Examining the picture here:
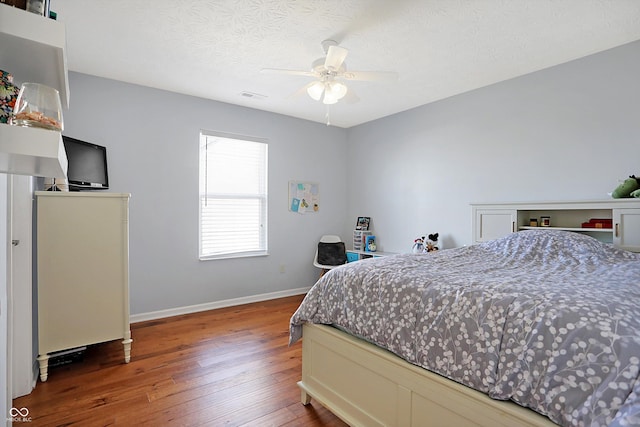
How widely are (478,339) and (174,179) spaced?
3352mm

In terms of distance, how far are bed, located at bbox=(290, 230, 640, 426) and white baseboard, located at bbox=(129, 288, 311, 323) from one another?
213 cm

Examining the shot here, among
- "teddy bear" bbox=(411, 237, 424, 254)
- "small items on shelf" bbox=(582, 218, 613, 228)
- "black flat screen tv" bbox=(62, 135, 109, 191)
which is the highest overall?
"black flat screen tv" bbox=(62, 135, 109, 191)

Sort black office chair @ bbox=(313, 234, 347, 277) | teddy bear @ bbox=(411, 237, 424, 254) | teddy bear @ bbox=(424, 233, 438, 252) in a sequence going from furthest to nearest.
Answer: black office chair @ bbox=(313, 234, 347, 277), teddy bear @ bbox=(411, 237, 424, 254), teddy bear @ bbox=(424, 233, 438, 252)

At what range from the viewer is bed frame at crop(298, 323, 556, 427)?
3.91ft

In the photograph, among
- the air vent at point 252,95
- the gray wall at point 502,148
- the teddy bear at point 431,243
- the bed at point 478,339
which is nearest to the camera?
the bed at point 478,339

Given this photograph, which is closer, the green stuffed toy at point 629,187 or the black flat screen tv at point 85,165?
the green stuffed toy at point 629,187

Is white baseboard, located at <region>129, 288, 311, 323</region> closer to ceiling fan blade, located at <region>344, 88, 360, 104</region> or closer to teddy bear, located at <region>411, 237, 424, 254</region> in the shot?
teddy bear, located at <region>411, 237, 424, 254</region>

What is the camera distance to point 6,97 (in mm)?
794

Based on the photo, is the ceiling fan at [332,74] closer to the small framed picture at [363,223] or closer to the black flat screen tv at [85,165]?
the black flat screen tv at [85,165]

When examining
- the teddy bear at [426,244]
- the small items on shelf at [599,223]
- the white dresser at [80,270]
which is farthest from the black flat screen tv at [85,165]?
the small items on shelf at [599,223]

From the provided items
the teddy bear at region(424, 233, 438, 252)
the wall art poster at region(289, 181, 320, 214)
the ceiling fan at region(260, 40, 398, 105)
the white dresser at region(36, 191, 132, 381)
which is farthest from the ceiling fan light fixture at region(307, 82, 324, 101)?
the teddy bear at region(424, 233, 438, 252)

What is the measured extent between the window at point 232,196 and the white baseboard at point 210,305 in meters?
0.56

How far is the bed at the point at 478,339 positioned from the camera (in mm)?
967

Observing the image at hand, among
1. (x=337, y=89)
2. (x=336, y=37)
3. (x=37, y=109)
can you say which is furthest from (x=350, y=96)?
(x=37, y=109)
